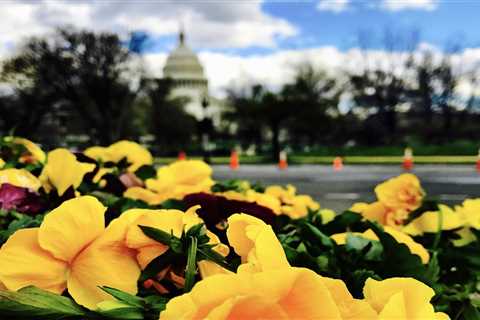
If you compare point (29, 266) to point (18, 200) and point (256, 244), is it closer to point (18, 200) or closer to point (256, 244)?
point (256, 244)

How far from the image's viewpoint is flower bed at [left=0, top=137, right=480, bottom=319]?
421mm

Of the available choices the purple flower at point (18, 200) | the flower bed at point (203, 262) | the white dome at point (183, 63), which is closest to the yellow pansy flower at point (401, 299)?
the flower bed at point (203, 262)

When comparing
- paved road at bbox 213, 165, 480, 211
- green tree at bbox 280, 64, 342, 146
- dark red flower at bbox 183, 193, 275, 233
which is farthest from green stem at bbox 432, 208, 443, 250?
green tree at bbox 280, 64, 342, 146

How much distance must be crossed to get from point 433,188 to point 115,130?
22.8 metres

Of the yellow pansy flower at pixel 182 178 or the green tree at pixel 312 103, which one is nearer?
the yellow pansy flower at pixel 182 178

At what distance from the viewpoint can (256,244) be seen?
1.60 ft

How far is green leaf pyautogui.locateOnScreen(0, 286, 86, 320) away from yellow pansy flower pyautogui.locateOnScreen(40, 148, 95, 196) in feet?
1.47

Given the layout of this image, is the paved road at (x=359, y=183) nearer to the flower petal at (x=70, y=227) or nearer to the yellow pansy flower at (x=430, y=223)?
the yellow pansy flower at (x=430, y=223)

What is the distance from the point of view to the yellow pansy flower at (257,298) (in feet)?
1.28

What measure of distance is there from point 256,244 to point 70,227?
0.19 m

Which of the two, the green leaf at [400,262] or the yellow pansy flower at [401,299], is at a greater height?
the yellow pansy flower at [401,299]

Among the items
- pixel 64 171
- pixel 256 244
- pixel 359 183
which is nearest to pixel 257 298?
pixel 256 244

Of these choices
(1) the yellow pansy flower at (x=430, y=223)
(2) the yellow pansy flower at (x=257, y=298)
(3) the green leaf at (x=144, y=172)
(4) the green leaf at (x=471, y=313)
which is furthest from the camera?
(3) the green leaf at (x=144, y=172)

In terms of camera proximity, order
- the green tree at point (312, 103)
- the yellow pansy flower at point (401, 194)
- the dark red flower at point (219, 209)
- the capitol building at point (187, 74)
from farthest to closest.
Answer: the capitol building at point (187, 74) < the green tree at point (312, 103) < the yellow pansy flower at point (401, 194) < the dark red flower at point (219, 209)
